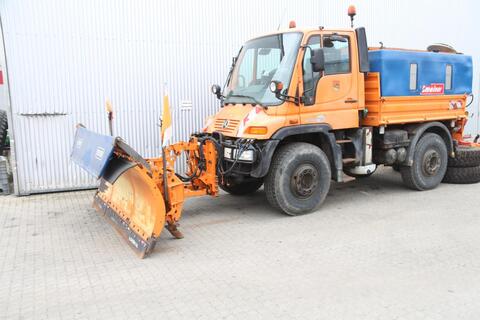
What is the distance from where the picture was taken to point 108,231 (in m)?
5.72

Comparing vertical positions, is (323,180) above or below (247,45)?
below

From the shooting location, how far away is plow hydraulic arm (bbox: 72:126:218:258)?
478cm

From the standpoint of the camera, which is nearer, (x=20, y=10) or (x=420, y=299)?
(x=420, y=299)

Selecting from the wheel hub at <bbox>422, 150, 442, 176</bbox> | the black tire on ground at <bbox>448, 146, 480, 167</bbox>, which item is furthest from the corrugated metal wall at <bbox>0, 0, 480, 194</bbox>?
the black tire on ground at <bbox>448, 146, 480, 167</bbox>

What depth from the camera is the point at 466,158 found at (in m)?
8.17

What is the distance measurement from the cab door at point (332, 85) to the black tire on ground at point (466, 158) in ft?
9.10

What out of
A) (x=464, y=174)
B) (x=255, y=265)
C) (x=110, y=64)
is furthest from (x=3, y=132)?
(x=464, y=174)

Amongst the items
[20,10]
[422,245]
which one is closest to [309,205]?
[422,245]

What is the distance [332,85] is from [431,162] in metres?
2.74

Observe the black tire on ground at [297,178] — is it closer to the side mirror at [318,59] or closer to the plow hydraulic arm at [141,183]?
the plow hydraulic arm at [141,183]

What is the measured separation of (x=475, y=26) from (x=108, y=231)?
11.9 m

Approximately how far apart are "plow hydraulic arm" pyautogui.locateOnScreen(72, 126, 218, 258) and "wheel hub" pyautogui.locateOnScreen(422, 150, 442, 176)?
396 cm

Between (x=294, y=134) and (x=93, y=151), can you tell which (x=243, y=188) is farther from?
(x=93, y=151)

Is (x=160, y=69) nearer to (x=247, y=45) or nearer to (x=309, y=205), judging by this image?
(x=247, y=45)
